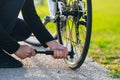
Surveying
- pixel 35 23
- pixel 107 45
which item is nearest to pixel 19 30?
pixel 35 23

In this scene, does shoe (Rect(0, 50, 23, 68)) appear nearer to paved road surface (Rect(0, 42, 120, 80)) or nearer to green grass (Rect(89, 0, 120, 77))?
paved road surface (Rect(0, 42, 120, 80))

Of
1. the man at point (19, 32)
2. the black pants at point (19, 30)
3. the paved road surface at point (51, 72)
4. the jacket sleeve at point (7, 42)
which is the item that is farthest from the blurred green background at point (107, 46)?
the jacket sleeve at point (7, 42)

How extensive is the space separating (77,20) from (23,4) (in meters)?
0.54

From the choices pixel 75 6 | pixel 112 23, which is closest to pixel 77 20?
pixel 75 6

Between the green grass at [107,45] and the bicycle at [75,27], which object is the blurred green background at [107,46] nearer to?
the green grass at [107,45]

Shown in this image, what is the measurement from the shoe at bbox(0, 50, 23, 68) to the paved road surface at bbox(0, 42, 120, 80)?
0.05m

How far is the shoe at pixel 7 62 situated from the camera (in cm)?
559

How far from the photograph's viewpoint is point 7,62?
5609mm

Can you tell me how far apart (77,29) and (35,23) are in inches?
17.0

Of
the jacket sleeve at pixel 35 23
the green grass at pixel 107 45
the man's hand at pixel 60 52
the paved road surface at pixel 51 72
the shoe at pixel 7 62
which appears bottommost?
the green grass at pixel 107 45

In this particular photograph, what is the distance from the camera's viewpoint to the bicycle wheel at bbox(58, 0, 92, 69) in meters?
5.25

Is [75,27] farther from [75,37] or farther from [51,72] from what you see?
[51,72]

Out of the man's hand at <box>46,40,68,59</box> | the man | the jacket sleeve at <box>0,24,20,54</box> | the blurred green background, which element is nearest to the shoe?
the man

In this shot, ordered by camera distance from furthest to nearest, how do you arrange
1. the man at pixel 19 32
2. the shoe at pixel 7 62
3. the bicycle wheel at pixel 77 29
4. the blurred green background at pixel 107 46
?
the blurred green background at pixel 107 46, the shoe at pixel 7 62, the man at pixel 19 32, the bicycle wheel at pixel 77 29
